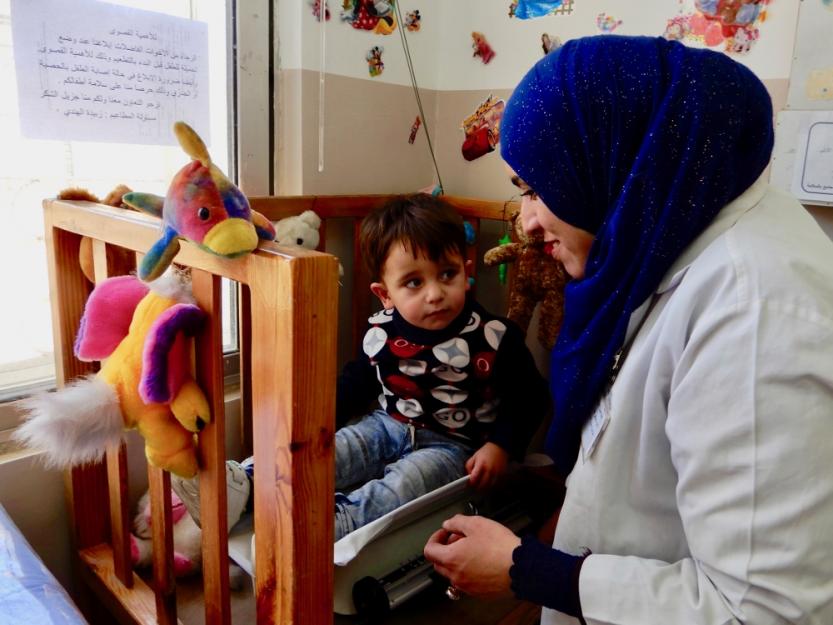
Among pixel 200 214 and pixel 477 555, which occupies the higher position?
pixel 200 214

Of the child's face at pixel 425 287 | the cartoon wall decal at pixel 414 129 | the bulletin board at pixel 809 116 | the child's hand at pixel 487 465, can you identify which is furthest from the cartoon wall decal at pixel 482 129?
the child's hand at pixel 487 465

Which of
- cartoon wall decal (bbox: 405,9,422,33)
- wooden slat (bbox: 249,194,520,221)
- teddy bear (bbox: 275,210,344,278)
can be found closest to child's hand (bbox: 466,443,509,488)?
teddy bear (bbox: 275,210,344,278)

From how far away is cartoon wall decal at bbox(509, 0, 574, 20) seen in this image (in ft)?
4.89

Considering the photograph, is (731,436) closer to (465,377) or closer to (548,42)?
(465,377)

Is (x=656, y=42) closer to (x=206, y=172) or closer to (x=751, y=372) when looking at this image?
(x=751, y=372)

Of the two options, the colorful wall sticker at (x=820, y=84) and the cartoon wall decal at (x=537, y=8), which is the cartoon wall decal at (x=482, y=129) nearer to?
the cartoon wall decal at (x=537, y=8)

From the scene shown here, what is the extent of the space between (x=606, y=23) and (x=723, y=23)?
25 cm

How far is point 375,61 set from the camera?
1606mm

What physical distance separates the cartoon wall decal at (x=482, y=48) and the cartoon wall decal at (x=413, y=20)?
0.48ft

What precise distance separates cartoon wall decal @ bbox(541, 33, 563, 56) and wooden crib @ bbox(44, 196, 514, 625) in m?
1.08

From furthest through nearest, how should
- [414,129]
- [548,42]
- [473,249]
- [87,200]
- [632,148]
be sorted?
1. [414,129]
2. [473,249]
3. [548,42]
4. [87,200]
5. [632,148]

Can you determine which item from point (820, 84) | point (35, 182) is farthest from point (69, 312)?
point (820, 84)

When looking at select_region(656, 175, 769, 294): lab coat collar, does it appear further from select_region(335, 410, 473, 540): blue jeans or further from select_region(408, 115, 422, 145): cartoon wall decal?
select_region(408, 115, 422, 145): cartoon wall decal

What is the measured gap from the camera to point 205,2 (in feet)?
4.33
